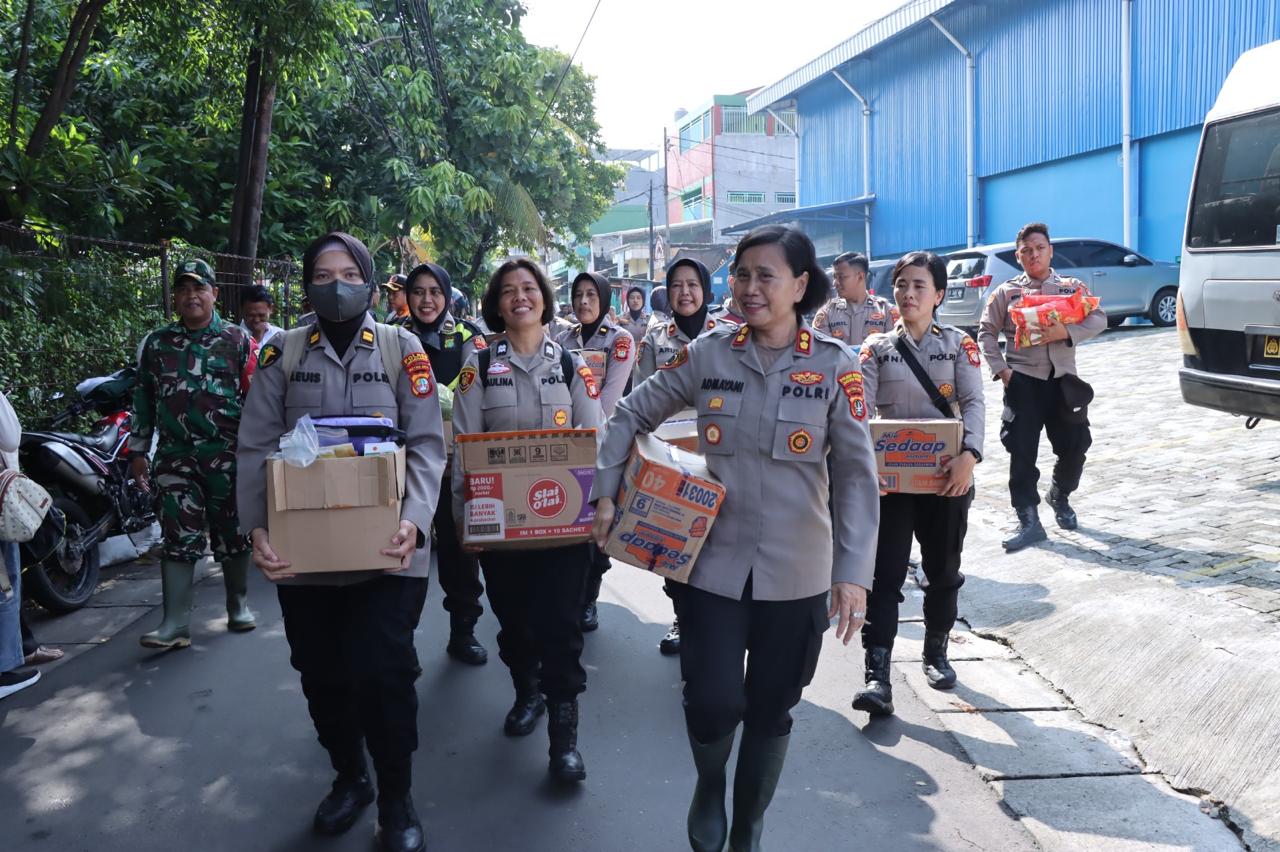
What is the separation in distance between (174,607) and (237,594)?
377 mm

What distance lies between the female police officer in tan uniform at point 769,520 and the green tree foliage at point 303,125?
6.38 metres

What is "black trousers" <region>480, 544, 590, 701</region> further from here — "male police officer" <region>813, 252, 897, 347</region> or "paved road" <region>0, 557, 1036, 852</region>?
"male police officer" <region>813, 252, 897, 347</region>

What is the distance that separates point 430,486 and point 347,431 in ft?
1.05

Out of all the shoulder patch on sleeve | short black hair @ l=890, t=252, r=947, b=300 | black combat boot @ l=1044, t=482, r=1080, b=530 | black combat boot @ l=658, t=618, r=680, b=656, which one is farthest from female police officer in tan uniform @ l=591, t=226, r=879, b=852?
black combat boot @ l=1044, t=482, r=1080, b=530

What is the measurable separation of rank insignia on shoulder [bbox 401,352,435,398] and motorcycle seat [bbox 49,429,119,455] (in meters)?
4.08

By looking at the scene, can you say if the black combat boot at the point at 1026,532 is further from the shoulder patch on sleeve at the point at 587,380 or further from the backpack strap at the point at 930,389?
the shoulder patch on sleeve at the point at 587,380

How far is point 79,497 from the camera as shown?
666 centimetres

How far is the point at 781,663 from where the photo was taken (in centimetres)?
318

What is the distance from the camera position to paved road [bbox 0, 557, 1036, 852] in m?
3.61

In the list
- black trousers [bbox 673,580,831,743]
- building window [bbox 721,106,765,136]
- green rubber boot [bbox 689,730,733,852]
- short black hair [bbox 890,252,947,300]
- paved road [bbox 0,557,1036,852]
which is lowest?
paved road [bbox 0,557,1036,852]

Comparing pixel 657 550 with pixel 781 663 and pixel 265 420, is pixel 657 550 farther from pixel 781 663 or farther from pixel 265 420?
pixel 265 420

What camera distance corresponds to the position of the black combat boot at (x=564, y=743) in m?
3.99

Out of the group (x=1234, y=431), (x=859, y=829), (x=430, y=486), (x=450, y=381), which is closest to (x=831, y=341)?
(x=430, y=486)

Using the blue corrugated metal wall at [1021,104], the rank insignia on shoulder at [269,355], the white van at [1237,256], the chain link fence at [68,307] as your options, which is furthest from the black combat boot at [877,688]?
the blue corrugated metal wall at [1021,104]
